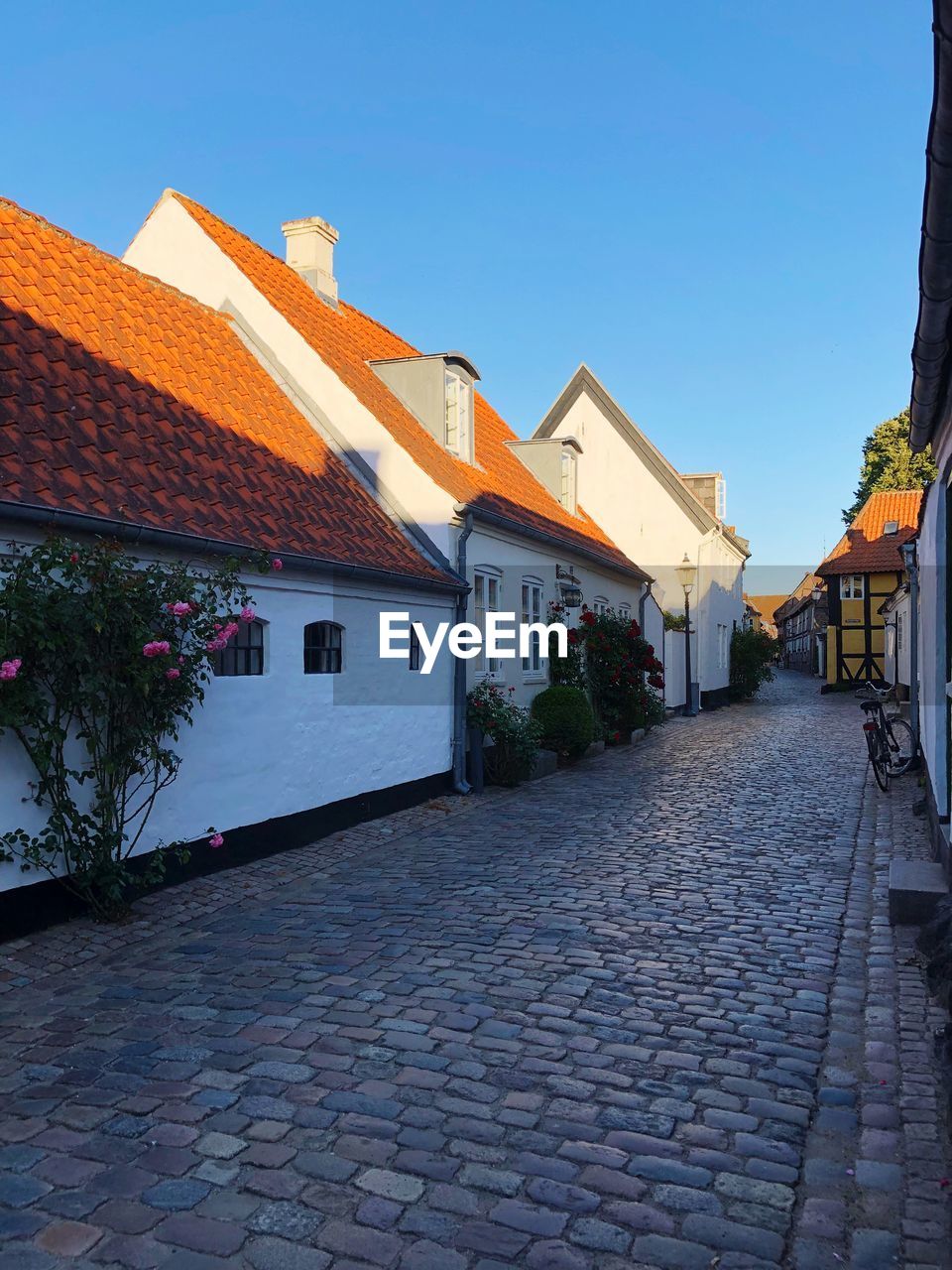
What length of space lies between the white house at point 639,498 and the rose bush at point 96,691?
20567 mm

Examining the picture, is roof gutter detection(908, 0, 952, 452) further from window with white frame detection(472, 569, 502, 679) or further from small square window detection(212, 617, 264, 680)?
window with white frame detection(472, 569, 502, 679)

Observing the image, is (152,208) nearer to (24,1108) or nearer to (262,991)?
(262,991)

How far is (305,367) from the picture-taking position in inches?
481

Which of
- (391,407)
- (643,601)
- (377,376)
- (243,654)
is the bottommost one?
(243,654)

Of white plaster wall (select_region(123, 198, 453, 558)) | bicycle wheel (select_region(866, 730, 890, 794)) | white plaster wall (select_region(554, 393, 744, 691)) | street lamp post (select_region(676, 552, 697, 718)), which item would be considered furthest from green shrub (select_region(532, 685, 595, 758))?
white plaster wall (select_region(554, 393, 744, 691))

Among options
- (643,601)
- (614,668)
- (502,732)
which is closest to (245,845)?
(502,732)

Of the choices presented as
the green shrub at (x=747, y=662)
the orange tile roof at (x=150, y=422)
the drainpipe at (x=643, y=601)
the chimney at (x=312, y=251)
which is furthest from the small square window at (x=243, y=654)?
the green shrub at (x=747, y=662)

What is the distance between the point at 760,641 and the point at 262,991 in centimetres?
2865

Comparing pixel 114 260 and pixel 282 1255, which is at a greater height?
pixel 114 260

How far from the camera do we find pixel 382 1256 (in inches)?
116

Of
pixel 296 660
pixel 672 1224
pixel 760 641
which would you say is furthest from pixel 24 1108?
pixel 760 641

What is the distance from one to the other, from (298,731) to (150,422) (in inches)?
117

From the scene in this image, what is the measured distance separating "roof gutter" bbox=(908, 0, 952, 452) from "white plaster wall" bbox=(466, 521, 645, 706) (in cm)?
743

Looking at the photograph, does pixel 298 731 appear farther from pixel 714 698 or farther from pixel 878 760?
pixel 714 698
